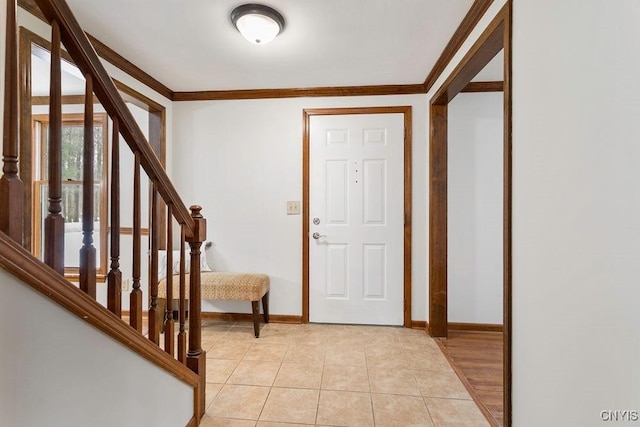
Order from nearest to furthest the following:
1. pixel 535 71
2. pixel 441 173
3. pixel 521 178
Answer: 1. pixel 535 71
2. pixel 521 178
3. pixel 441 173

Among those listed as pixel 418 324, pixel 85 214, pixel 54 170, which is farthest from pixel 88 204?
pixel 418 324

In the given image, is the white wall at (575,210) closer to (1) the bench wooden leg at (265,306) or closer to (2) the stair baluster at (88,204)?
(2) the stair baluster at (88,204)

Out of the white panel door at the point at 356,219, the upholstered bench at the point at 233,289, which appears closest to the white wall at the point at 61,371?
Result: the upholstered bench at the point at 233,289

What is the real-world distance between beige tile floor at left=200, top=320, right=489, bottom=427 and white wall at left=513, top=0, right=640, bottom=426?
557 mm

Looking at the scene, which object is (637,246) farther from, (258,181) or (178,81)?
(178,81)

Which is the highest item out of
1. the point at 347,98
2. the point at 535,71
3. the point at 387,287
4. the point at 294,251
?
the point at 347,98

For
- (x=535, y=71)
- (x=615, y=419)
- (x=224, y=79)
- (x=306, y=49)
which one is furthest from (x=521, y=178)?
(x=224, y=79)

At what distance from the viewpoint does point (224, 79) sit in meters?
2.73

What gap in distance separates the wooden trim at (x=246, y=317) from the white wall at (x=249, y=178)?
5 cm

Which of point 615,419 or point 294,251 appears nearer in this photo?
point 615,419

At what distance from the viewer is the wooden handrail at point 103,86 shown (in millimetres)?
855

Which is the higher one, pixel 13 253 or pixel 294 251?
pixel 13 253

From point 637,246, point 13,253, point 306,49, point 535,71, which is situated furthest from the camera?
point 306,49

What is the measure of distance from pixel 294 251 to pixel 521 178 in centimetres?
207
